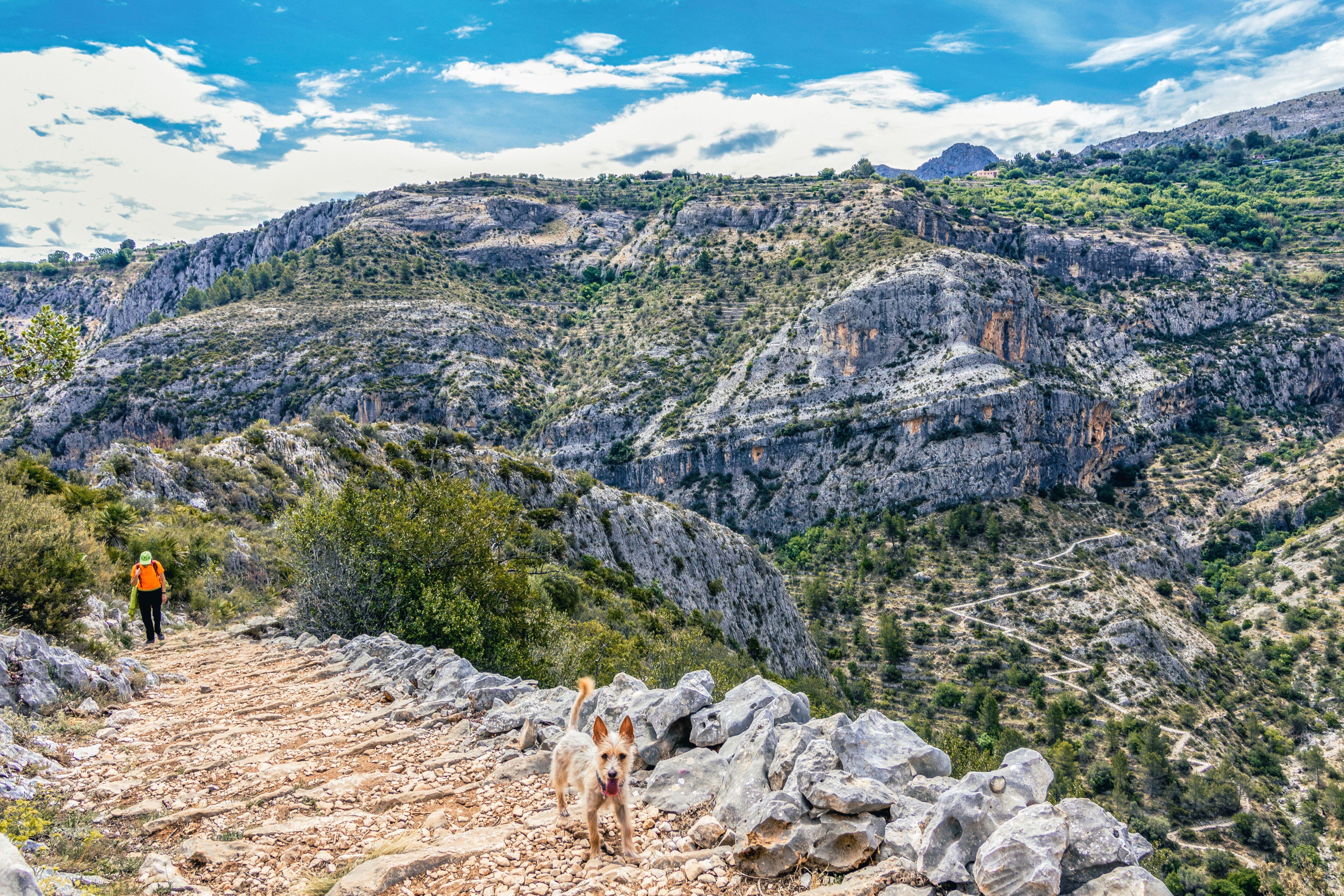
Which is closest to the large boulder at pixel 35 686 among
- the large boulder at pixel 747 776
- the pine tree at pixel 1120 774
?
the large boulder at pixel 747 776

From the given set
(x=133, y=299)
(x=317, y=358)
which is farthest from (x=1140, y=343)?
(x=133, y=299)

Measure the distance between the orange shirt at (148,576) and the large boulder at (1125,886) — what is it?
15.3 m

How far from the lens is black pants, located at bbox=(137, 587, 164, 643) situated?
43.0ft

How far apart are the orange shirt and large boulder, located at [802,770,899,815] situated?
534 inches

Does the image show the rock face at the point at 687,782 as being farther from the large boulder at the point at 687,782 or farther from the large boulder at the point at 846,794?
the large boulder at the point at 846,794

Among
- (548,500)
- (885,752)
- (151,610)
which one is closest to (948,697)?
(548,500)

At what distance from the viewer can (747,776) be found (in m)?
5.57

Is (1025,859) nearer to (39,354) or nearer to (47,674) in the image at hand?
(47,674)

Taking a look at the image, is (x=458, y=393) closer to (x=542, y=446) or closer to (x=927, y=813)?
(x=542, y=446)

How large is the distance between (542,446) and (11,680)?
92689 millimetres

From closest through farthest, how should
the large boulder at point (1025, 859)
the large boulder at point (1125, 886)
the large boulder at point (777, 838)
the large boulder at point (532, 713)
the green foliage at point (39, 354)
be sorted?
the large boulder at point (1125, 886), the large boulder at point (1025, 859), the large boulder at point (777, 838), the large boulder at point (532, 713), the green foliage at point (39, 354)

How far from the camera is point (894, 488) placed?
89312mm

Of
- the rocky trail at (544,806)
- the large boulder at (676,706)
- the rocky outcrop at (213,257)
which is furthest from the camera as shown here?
the rocky outcrop at (213,257)

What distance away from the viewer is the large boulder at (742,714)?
6.56m
